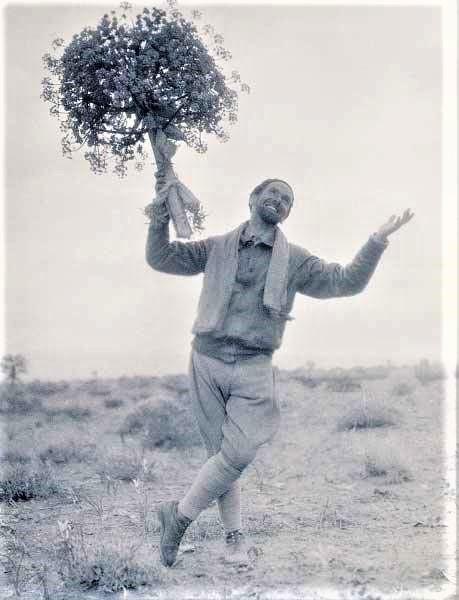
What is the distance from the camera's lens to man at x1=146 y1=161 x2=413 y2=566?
4152 millimetres

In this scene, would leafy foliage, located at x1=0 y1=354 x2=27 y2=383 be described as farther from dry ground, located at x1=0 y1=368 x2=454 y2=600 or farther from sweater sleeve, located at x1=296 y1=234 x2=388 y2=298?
sweater sleeve, located at x1=296 y1=234 x2=388 y2=298

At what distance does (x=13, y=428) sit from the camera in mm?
12656

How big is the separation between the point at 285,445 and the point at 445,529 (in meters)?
4.43

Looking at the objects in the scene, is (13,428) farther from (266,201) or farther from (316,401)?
(266,201)

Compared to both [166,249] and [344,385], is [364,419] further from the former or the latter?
[166,249]

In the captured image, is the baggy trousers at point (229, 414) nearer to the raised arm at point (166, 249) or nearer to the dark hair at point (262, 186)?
the raised arm at point (166, 249)

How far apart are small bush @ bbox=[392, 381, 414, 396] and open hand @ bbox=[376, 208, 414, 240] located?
1094cm

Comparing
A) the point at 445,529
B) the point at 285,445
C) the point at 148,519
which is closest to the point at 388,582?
the point at 445,529

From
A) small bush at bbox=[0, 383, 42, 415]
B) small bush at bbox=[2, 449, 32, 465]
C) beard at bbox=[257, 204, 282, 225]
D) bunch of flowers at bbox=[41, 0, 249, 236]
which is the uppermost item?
bunch of flowers at bbox=[41, 0, 249, 236]

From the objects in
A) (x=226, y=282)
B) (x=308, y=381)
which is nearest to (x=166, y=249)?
(x=226, y=282)

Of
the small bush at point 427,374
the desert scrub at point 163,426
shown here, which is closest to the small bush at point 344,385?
the small bush at point 427,374

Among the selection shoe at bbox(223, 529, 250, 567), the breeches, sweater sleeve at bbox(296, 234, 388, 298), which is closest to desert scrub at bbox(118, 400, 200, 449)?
shoe at bbox(223, 529, 250, 567)

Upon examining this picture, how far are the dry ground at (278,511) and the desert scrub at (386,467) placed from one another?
15 millimetres

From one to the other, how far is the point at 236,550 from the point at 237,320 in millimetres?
1503
